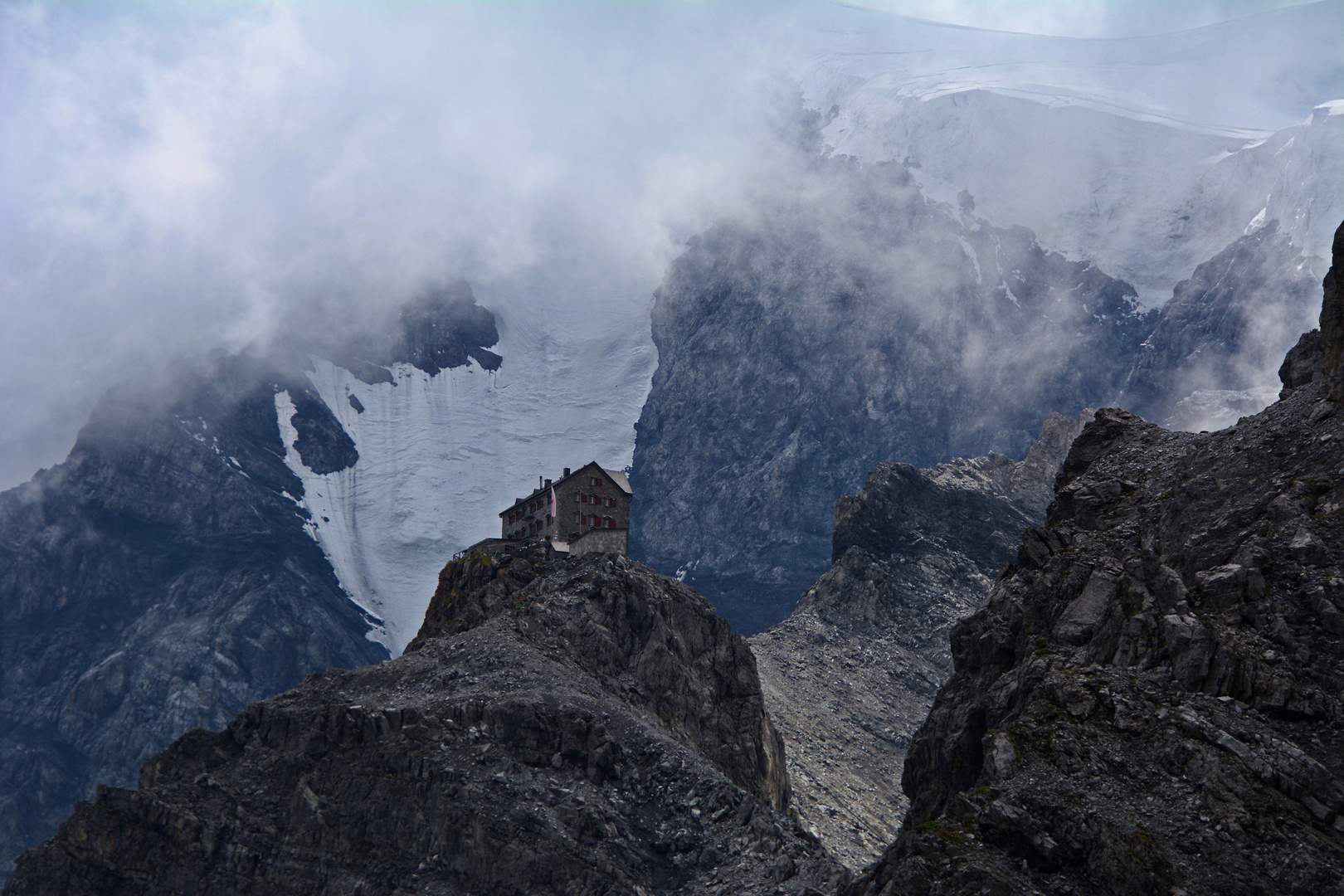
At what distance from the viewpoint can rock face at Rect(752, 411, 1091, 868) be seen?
127 metres

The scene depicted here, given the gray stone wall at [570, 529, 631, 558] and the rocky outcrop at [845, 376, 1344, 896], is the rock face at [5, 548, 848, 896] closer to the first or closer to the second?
the rocky outcrop at [845, 376, 1344, 896]

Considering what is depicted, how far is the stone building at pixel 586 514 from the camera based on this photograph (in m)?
116

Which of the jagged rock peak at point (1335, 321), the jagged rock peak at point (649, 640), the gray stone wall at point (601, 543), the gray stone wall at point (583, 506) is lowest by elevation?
the jagged rock peak at point (649, 640)

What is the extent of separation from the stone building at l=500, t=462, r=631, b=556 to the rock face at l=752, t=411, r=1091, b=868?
29.5 meters

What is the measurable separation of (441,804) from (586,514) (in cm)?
4576

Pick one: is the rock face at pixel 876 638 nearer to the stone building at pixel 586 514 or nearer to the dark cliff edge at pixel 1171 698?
the stone building at pixel 586 514

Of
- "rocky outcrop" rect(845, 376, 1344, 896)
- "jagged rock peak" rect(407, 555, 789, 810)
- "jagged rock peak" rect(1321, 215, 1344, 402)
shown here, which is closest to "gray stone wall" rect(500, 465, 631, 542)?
"jagged rock peak" rect(407, 555, 789, 810)

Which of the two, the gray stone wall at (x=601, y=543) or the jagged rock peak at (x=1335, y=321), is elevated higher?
the gray stone wall at (x=601, y=543)

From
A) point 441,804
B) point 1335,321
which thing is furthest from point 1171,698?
point 441,804

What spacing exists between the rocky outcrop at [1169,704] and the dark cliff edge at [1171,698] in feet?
0.25

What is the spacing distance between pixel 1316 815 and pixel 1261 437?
73.8ft

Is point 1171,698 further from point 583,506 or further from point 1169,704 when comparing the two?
point 583,506

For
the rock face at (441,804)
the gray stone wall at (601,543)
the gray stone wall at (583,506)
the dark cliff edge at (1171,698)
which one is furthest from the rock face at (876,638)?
the dark cliff edge at (1171,698)

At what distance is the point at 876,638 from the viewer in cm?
16938
